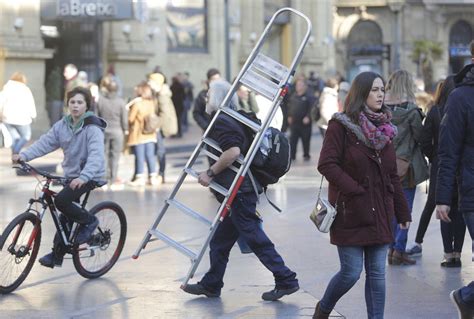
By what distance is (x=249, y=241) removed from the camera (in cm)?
841

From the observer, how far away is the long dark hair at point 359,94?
702cm

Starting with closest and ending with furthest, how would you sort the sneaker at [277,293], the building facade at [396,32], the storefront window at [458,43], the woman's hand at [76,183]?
the sneaker at [277,293]
the woman's hand at [76,183]
the building facade at [396,32]
the storefront window at [458,43]

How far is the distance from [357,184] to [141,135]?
1138cm

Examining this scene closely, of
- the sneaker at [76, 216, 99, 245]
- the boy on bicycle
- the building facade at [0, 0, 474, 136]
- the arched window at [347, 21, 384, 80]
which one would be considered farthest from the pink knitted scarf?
the arched window at [347, 21, 384, 80]

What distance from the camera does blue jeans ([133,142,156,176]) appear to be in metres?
18.0

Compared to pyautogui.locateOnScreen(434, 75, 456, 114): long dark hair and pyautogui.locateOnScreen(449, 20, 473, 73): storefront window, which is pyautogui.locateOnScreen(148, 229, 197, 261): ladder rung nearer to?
pyautogui.locateOnScreen(434, 75, 456, 114): long dark hair

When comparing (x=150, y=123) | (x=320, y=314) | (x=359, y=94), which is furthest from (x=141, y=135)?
(x=359, y=94)

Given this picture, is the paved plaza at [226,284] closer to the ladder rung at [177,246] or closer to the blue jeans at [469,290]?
the ladder rung at [177,246]

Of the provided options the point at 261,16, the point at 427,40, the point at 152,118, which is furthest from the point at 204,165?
the point at 427,40

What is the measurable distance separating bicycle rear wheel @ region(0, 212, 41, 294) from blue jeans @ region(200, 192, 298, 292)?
4.81ft

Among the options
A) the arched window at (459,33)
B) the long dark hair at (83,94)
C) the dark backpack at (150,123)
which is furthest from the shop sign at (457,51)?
the long dark hair at (83,94)

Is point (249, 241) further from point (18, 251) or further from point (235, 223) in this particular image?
point (18, 251)

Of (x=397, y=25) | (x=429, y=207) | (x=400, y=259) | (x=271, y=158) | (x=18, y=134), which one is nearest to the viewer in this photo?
(x=271, y=158)

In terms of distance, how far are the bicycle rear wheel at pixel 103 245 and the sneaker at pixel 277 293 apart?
172cm
